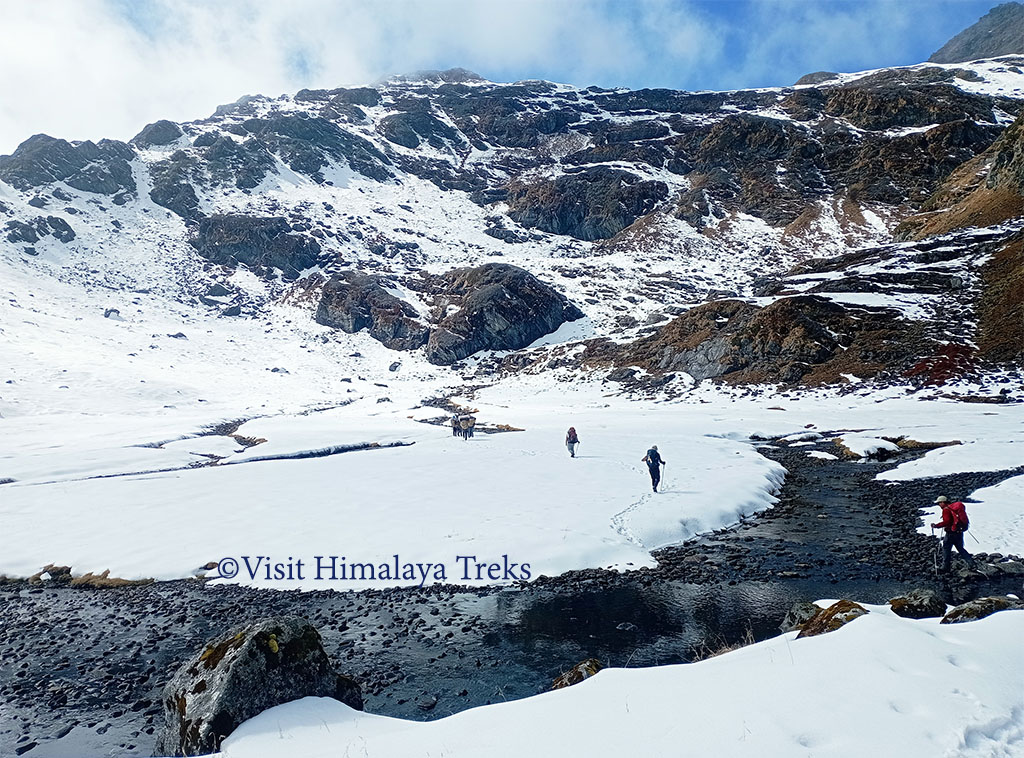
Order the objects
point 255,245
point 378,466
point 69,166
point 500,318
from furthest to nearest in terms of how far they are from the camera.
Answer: point 69,166 → point 255,245 → point 500,318 → point 378,466

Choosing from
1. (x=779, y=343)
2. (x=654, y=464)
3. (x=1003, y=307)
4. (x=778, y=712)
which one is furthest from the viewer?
(x=779, y=343)

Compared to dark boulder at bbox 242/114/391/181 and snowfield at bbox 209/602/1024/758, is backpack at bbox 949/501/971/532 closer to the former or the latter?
snowfield at bbox 209/602/1024/758

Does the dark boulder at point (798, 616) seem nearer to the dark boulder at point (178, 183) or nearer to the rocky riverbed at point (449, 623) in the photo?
the rocky riverbed at point (449, 623)

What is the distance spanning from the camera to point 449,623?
13.4 meters

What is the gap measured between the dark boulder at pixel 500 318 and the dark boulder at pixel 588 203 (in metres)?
56.4

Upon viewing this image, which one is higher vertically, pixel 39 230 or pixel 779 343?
pixel 39 230

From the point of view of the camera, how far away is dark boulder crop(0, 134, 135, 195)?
135 m

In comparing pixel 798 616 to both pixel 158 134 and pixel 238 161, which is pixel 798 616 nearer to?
pixel 238 161

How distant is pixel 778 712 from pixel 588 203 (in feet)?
527

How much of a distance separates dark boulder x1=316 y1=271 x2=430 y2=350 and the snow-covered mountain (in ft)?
1.42

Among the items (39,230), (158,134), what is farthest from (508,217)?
(158,134)

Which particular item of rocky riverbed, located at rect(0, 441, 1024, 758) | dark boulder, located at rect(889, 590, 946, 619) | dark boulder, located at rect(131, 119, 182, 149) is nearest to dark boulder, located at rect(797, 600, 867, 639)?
dark boulder, located at rect(889, 590, 946, 619)

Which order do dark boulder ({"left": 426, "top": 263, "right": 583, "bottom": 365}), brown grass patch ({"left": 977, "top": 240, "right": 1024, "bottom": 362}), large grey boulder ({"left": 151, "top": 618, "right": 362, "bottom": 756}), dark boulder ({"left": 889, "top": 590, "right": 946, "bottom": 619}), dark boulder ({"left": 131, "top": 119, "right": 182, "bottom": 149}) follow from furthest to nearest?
dark boulder ({"left": 131, "top": 119, "right": 182, "bottom": 149})
dark boulder ({"left": 426, "top": 263, "right": 583, "bottom": 365})
brown grass patch ({"left": 977, "top": 240, "right": 1024, "bottom": 362})
dark boulder ({"left": 889, "top": 590, "right": 946, "bottom": 619})
large grey boulder ({"left": 151, "top": 618, "right": 362, "bottom": 756})

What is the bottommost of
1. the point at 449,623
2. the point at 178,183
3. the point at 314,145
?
the point at 449,623
